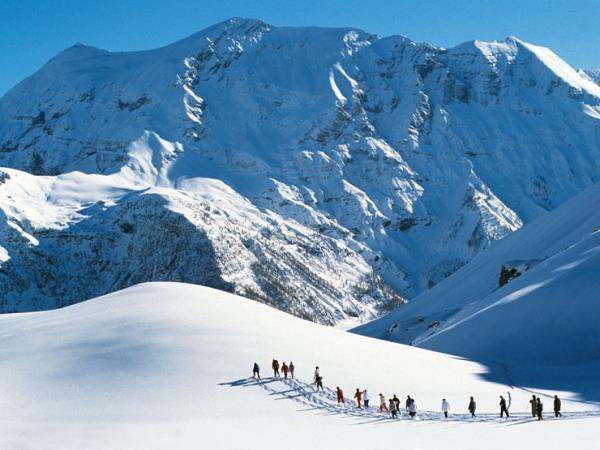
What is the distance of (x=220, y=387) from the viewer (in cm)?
5034

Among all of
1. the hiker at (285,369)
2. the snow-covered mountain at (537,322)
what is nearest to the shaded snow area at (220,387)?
the hiker at (285,369)

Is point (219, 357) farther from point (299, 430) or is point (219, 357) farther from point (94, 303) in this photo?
point (94, 303)

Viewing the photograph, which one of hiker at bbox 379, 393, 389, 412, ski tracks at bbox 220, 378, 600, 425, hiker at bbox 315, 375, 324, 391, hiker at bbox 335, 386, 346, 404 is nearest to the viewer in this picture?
ski tracks at bbox 220, 378, 600, 425

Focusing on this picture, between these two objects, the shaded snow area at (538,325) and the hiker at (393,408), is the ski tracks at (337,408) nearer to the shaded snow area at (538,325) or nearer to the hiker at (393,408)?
the hiker at (393,408)

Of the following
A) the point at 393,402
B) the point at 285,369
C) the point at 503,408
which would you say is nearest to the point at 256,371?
the point at 285,369

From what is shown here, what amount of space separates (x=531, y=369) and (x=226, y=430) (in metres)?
38.4

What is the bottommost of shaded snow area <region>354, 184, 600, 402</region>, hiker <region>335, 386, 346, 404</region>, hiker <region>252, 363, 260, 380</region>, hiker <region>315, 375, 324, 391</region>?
hiker <region>335, 386, 346, 404</region>

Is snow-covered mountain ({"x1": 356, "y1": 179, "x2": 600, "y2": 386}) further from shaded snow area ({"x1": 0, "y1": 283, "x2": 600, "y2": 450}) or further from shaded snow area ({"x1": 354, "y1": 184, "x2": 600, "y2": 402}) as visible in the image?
shaded snow area ({"x1": 0, "y1": 283, "x2": 600, "y2": 450})

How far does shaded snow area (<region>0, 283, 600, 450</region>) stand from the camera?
132 feet

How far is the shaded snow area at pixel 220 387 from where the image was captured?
1582 inches

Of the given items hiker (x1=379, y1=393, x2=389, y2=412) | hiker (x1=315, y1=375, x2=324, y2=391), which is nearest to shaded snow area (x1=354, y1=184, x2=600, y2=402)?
hiker (x1=379, y1=393, x2=389, y2=412)

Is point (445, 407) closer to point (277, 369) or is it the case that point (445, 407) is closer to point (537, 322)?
point (277, 369)

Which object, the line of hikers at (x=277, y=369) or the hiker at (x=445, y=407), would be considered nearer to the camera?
the hiker at (x=445, y=407)

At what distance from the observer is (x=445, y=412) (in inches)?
1869
